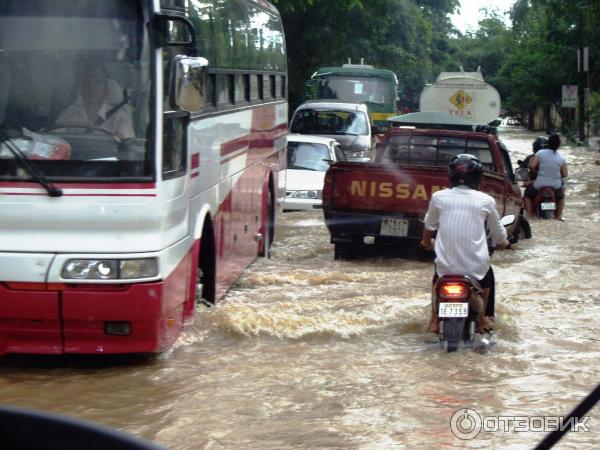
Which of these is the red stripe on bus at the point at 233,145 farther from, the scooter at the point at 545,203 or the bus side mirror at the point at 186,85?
the scooter at the point at 545,203

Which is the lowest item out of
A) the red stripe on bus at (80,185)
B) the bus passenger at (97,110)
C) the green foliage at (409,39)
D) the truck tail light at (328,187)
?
the truck tail light at (328,187)

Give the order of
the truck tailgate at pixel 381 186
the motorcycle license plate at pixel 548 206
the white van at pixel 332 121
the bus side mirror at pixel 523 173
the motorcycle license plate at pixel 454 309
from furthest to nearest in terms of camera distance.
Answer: the white van at pixel 332 121 < the motorcycle license plate at pixel 548 206 < the bus side mirror at pixel 523 173 < the truck tailgate at pixel 381 186 < the motorcycle license plate at pixel 454 309

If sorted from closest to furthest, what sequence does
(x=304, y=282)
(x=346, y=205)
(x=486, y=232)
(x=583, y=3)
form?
(x=486, y=232) < (x=304, y=282) < (x=346, y=205) < (x=583, y=3)

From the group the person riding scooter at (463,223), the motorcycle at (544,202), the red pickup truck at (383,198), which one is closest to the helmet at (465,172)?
the person riding scooter at (463,223)

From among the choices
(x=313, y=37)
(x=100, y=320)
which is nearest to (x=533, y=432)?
(x=100, y=320)

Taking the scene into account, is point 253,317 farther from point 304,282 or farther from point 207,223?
point 304,282

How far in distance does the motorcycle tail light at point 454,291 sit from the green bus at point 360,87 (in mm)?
27020

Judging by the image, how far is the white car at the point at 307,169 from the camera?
66.2 feet

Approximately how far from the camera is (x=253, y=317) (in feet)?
31.9

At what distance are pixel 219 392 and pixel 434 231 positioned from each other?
2252mm

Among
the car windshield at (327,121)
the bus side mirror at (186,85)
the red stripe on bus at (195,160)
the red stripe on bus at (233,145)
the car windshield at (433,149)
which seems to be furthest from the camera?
the car windshield at (327,121)

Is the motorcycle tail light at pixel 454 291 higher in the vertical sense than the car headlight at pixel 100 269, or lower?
lower

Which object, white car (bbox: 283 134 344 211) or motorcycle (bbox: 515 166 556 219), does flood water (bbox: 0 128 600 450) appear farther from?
white car (bbox: 283 134 344 211)

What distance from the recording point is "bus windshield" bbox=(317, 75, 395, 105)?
1389 inches
